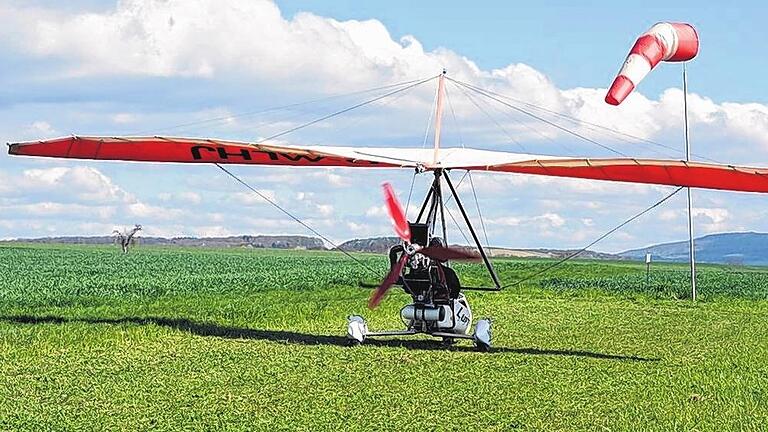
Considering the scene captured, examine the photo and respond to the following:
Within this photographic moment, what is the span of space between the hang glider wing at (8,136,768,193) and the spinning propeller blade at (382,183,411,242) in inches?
26.1

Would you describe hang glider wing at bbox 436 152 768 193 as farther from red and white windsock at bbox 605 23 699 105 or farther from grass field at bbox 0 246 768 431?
grass field at bbox 0 246 768 431

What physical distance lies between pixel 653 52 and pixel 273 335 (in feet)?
22.3

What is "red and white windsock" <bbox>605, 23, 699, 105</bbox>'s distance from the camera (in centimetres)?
1481

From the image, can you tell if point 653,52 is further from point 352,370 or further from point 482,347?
point 352,370

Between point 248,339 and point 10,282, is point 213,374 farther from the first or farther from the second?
point 10,282

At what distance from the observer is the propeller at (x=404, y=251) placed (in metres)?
14.8

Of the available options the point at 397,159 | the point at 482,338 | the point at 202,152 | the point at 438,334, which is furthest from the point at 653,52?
the point at 202,152

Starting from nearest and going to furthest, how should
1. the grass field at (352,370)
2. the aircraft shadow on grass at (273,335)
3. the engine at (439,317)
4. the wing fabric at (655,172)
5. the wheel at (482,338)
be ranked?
the grass field at (352,370)
the wing fabric at (655,172)
the aircraft shadow on grass at (273,335)
the wheel at (482,338)
the engine at (439,317)

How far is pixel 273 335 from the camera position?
55.1 feet

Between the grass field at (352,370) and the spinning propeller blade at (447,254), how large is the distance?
1.23 metres

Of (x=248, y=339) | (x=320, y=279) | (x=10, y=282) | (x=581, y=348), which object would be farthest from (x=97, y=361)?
(x=320, y=279)

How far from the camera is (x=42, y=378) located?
38.7 feet

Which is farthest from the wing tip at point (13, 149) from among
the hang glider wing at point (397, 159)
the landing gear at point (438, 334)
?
the landing gear at point (438, 334)

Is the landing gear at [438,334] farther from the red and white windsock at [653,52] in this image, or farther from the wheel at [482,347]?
the red and white windsock at [653,52]
